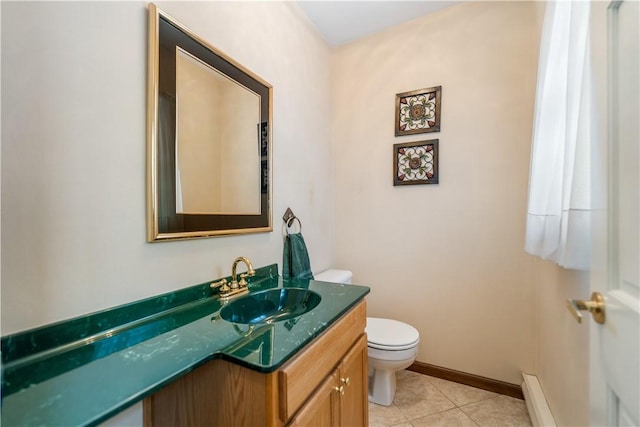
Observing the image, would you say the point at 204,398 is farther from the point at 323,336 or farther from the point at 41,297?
the point at 41,297

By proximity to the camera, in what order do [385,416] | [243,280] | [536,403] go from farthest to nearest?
[385,416]
[536,403]
[243,280]

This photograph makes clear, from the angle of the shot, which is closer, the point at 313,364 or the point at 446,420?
the point at 313,364

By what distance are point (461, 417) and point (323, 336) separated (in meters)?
1.30

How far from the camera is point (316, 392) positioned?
0.83 metres

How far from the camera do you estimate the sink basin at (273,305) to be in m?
1.12

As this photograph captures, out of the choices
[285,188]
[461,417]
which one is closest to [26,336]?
[285,188]

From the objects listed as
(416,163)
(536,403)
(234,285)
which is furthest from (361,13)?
(536,403)

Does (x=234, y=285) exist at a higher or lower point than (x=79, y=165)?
lower

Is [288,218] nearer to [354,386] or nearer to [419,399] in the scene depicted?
[354,386]

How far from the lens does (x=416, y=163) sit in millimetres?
1952

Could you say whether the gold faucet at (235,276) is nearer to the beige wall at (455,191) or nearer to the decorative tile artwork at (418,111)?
the beige wall at (455,191)

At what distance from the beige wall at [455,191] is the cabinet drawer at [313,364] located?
1024mm

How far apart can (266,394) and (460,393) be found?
169 centimetres

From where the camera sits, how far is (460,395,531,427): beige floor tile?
150cm
